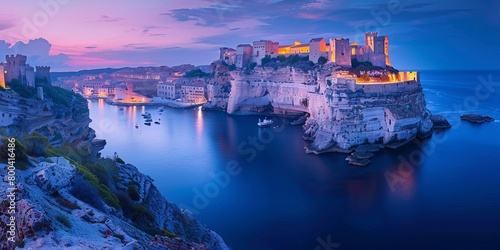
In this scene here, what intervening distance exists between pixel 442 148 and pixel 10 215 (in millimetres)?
14513

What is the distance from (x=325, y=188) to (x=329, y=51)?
11.3 metres

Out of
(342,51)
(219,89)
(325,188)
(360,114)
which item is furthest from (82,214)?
(219,89)

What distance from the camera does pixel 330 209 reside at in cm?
889

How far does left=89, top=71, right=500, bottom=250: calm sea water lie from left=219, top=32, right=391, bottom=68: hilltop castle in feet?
14.3

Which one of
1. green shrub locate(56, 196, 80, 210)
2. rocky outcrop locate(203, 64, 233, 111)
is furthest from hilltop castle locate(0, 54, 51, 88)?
Result: rocky outcrop locate(203, 64, 233, 111)

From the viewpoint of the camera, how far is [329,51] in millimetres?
20141

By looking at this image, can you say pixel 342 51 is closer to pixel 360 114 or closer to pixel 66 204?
pixel 360 114

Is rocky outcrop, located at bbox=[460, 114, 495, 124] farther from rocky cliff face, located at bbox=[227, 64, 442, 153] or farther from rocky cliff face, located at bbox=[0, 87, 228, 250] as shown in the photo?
rocky cliff face, located at bbox=[0, 87, 228, 250]

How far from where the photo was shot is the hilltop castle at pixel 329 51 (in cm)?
1891

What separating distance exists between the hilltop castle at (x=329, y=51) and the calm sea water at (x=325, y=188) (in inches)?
171

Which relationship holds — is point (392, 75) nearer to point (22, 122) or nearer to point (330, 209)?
point (330, 209)

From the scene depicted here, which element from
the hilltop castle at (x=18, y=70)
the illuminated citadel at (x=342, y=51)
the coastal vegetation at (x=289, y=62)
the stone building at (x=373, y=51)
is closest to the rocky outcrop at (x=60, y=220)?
the hilltop castle at (x=18, y=70)

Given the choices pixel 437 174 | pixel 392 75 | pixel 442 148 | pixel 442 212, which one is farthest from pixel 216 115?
pixel 442 212

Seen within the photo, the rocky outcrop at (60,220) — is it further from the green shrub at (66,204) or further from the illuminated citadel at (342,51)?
the illuminated citadel at (342,51)
